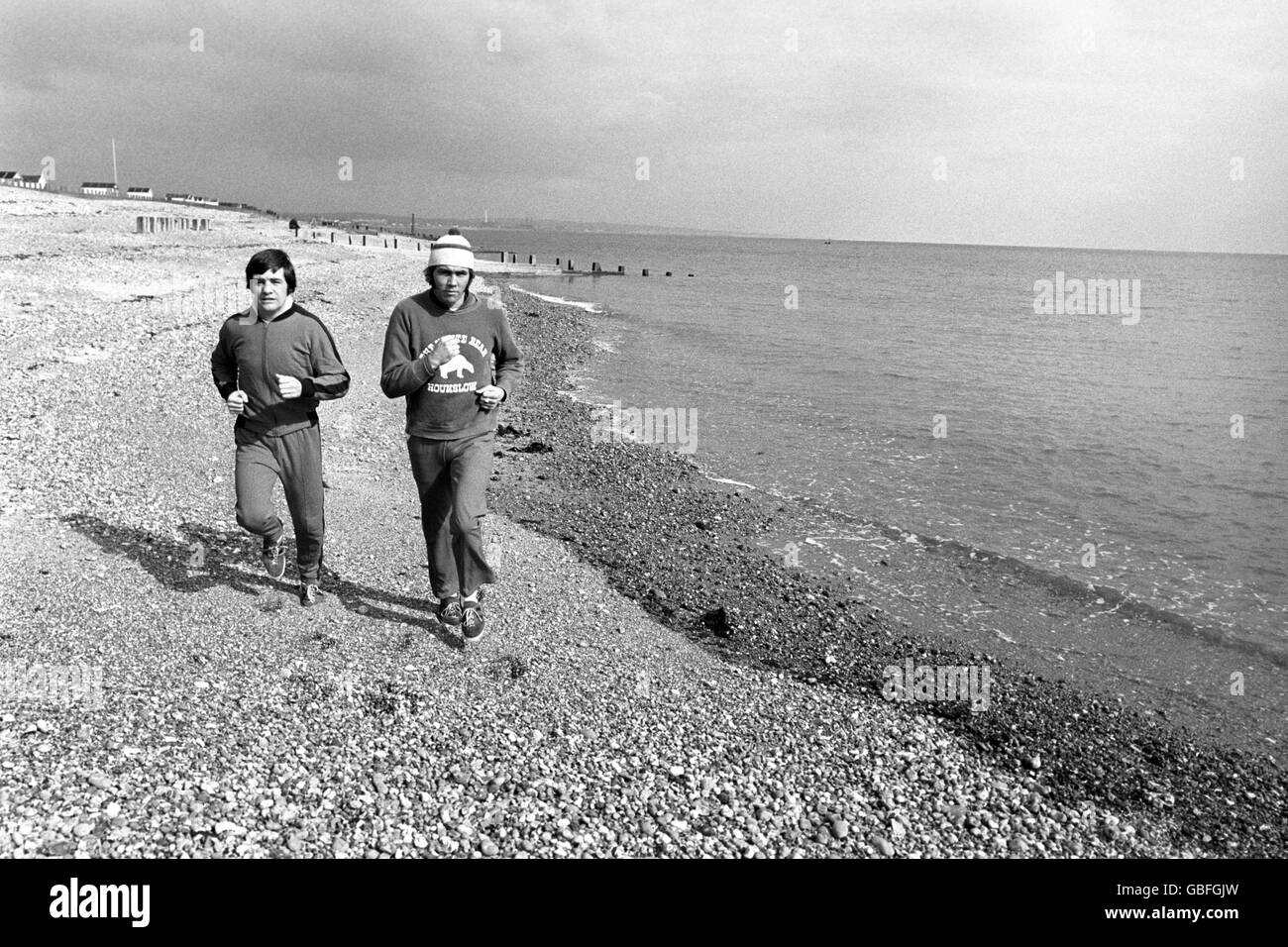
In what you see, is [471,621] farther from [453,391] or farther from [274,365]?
[274,365]

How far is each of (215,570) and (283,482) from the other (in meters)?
1.30

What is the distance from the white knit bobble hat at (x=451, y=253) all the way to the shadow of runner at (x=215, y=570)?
2.66 meters

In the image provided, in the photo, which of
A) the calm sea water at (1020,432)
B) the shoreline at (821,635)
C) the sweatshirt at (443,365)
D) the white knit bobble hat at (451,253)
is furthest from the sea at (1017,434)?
the white knit bobble hat at (451,253)

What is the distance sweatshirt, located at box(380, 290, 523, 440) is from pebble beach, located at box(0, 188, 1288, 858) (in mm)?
1625

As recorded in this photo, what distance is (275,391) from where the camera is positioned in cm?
595

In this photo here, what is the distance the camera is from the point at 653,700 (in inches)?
224

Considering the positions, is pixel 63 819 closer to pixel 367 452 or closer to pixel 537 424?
pixel 367 452

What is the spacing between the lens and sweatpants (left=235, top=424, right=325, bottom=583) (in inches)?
239

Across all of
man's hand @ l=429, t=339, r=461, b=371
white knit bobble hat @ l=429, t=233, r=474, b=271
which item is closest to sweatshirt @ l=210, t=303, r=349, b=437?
man's hand @ l=429, t=339, r=461, b=371

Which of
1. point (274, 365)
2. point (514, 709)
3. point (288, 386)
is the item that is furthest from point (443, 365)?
point (514, 709)

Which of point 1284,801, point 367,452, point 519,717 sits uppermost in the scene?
point 367,452

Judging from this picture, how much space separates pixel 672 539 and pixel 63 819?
21.6ft

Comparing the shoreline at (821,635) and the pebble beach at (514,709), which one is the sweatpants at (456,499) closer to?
the pebble beach at (514,709)
